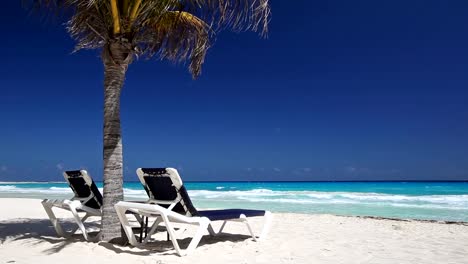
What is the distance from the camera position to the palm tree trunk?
560cm

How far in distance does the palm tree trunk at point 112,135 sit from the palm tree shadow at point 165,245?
1.02 ft

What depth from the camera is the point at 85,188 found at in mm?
5996

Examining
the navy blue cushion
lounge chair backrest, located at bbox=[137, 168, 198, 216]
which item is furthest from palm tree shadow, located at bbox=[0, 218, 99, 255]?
the navy blue cushion

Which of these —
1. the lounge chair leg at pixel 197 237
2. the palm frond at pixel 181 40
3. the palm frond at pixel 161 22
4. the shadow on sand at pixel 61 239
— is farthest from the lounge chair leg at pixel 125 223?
the palm frond at pixel 181 40

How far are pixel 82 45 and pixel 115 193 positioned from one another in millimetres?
2652

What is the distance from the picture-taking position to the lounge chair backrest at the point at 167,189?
5023 mm

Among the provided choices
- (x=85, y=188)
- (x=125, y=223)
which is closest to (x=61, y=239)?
(x=85, y=188)

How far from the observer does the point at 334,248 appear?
557 cm

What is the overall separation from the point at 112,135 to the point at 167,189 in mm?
1179

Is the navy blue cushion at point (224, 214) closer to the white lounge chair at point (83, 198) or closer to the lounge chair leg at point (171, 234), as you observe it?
the lounge chair leg at point (171, 234)

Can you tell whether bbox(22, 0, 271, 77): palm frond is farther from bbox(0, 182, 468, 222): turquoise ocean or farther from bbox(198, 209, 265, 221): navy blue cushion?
bbox(0, 182, 468, 222): turquoise ocean

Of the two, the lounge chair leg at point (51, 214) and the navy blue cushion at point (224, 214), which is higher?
the navy blue cushion at point (224, 214)

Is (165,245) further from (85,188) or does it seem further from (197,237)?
(85,188)

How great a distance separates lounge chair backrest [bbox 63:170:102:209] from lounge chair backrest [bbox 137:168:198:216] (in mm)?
869
